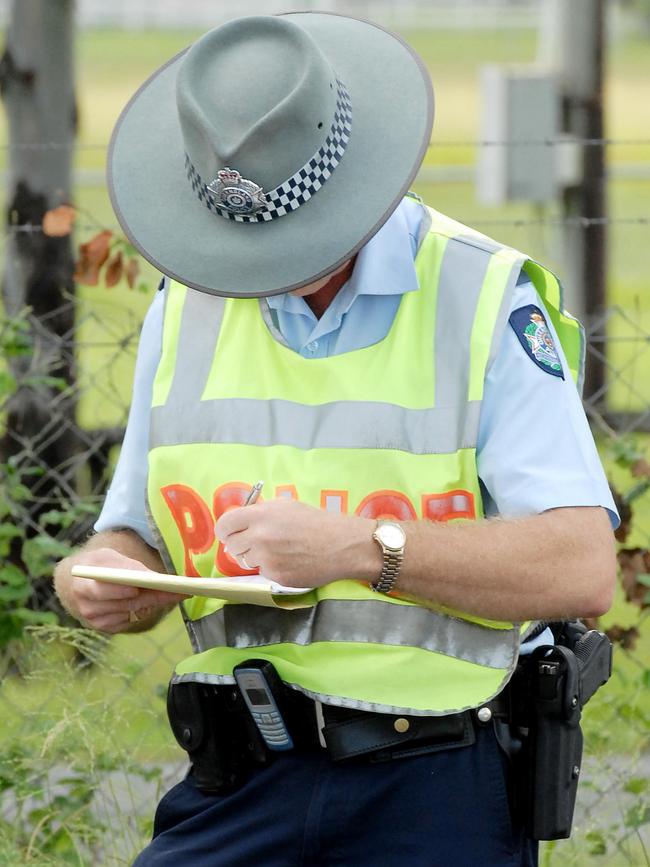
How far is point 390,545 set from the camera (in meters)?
2.03

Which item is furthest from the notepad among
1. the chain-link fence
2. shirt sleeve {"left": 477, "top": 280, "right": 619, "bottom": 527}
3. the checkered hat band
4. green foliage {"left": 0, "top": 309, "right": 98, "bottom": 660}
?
green foliage {"left": 0, "top": 309, "right": 98, "bottom": 660}

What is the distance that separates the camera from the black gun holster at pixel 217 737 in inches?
90.5

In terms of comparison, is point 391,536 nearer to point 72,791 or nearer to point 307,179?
point 307,179

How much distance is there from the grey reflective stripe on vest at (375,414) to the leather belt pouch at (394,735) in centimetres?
41

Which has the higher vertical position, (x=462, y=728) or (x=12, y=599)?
(x=462, y=728)

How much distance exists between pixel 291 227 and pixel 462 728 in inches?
32.0

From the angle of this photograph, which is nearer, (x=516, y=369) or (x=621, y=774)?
(x=516, y=369)

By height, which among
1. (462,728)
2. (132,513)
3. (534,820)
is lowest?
(534,820)

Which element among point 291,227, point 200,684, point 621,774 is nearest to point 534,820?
point 200,684

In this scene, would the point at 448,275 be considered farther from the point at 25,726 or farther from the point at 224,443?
the point at 25,726

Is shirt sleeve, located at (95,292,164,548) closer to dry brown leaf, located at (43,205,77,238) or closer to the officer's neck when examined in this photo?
the officer's neck

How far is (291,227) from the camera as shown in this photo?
2164 millimetres

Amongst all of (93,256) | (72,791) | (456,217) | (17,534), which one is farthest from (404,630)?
(456,217)

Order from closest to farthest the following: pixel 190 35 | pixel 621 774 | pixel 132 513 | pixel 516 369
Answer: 1. pixel 516 369
2. pixel 132 513
3. pixel 621 774
4. pixel 190 35
